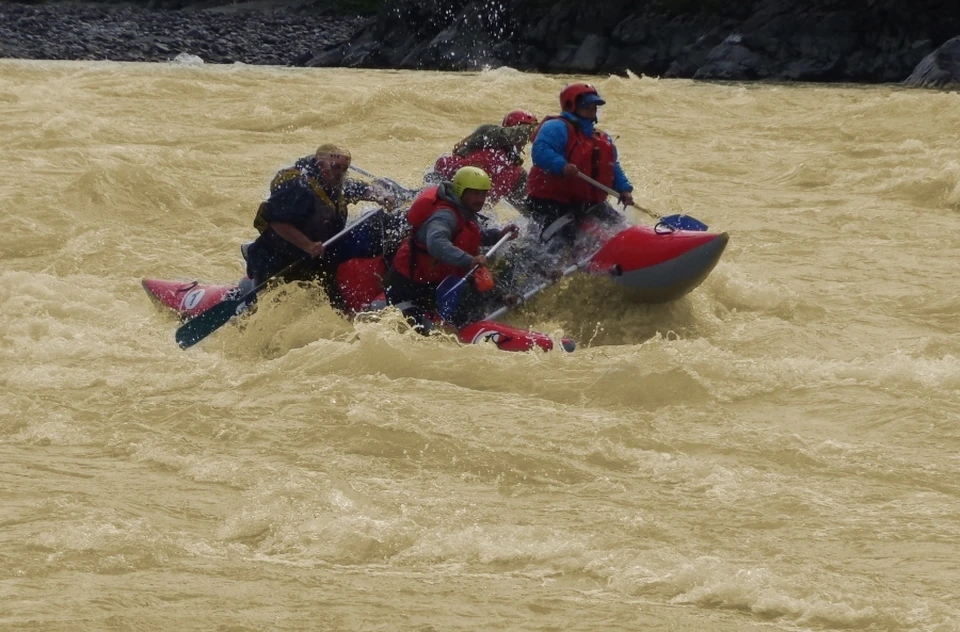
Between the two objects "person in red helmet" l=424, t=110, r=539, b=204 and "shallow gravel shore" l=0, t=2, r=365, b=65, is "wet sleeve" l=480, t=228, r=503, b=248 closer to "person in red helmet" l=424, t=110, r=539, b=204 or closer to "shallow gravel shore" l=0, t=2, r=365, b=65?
"person in red helmet" l=424, t=110, r=539, b=204

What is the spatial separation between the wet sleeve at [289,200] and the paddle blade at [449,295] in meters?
1.11

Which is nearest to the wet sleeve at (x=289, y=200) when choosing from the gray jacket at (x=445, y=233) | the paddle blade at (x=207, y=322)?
the paddle blade at (x=207, y=322)

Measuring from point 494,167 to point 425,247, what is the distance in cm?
229

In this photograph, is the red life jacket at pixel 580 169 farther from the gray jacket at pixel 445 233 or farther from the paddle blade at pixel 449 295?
the paddle blade at pixel 449 295

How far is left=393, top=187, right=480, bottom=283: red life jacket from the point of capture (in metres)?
9.43

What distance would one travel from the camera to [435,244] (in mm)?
9234

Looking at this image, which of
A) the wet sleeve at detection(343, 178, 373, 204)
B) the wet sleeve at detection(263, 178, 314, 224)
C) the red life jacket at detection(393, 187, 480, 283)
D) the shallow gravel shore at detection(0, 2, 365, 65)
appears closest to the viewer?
the red life jacket at detection(393, 187, 480, 283)

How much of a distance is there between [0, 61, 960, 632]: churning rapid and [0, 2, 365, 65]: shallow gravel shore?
34788 millimetres

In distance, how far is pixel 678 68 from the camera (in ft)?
118

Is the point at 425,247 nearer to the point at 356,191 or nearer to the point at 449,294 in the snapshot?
the point at 449,294

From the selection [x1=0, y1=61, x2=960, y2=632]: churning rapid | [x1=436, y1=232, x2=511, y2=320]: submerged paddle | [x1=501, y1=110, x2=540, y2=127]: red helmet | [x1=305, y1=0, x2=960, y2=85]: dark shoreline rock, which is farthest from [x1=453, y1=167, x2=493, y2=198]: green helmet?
[x1=305, y1=0, x2=960, y2=85]: dark shoreline rock

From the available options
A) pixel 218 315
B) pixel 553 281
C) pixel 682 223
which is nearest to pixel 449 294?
pixel 553 281

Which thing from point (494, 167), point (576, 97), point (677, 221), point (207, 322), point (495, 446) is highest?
point (576, 97)

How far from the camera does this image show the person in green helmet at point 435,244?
9273mm
